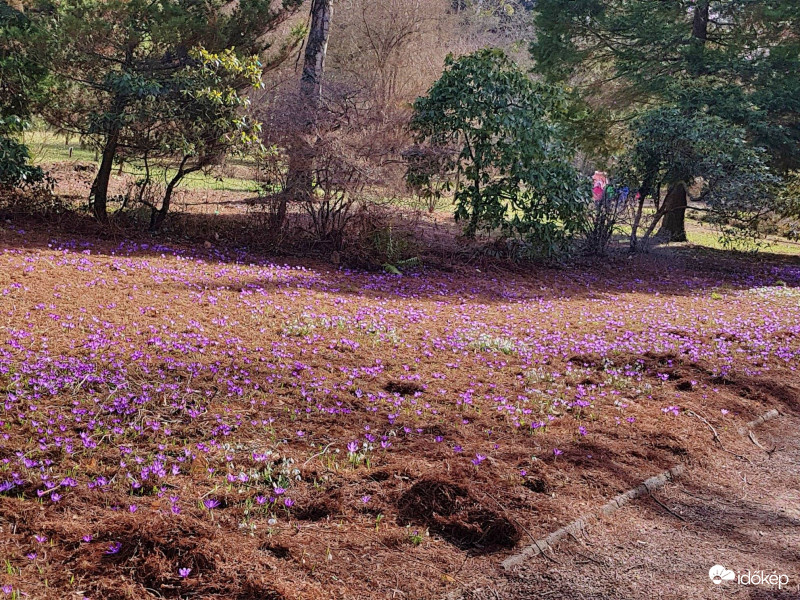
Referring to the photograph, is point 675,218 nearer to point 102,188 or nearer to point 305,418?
point 102,188

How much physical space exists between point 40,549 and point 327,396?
2.04 metres

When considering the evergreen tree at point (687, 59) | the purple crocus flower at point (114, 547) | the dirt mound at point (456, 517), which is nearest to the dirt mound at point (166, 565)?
the purple crocus flower at point (114, 547)

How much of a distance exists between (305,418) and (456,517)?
1306 mm

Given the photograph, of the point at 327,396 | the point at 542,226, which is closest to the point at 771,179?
the point at 542,226

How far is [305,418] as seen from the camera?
3.96 metres

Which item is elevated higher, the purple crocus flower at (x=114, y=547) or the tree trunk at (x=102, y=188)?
the tree trunk at (x=102, y=188)

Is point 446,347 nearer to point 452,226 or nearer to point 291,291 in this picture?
point 291,291

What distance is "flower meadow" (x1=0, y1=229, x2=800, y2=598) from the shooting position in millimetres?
2576

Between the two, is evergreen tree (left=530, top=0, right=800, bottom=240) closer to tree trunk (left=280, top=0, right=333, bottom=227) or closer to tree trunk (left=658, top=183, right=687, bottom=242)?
tree trunk (left=658, top=183, right=687, bottom=242)

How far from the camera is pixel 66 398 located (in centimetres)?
378

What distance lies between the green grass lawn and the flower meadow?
1.93 metres

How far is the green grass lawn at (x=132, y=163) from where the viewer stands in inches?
369

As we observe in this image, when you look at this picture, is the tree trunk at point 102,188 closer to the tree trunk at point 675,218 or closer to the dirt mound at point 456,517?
the dirt mound at point 456,517

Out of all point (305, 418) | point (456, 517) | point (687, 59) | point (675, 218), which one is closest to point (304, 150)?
point (305, 418)
